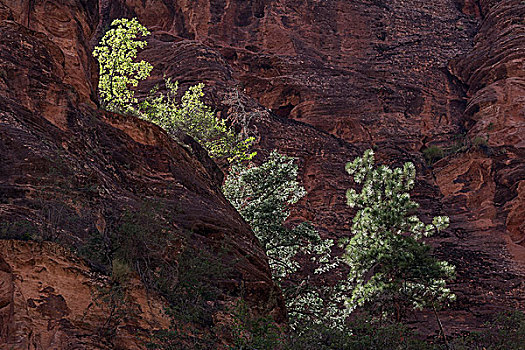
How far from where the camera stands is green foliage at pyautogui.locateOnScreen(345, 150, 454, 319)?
17.2m

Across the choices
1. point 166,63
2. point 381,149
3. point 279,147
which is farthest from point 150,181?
point 381,149

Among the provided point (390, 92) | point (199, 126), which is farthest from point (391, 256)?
point (390, 92)

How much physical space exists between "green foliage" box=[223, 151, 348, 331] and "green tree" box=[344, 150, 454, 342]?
1.04 metres

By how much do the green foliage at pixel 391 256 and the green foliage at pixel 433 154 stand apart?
68.1 feet

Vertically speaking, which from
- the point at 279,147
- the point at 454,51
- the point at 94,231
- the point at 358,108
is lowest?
the point at 94,231

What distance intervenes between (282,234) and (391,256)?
148 inches

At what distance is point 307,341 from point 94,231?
4.65 metres

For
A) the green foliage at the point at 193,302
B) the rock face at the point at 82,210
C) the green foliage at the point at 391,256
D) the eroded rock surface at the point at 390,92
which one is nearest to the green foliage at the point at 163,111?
the green foliage at the point at 391,256

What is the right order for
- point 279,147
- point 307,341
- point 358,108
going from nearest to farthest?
point 307,341 → point 279,147 → point 358,108

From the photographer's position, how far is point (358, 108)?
41094mm

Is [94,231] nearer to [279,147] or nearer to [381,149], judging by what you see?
[279,147]

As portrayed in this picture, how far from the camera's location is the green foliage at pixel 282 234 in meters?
16.9

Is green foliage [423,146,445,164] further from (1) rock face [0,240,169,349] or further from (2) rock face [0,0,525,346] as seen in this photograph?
(1) rock face [0,240,169,349]

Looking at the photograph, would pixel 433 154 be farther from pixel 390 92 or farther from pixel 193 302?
pixel 193 302
